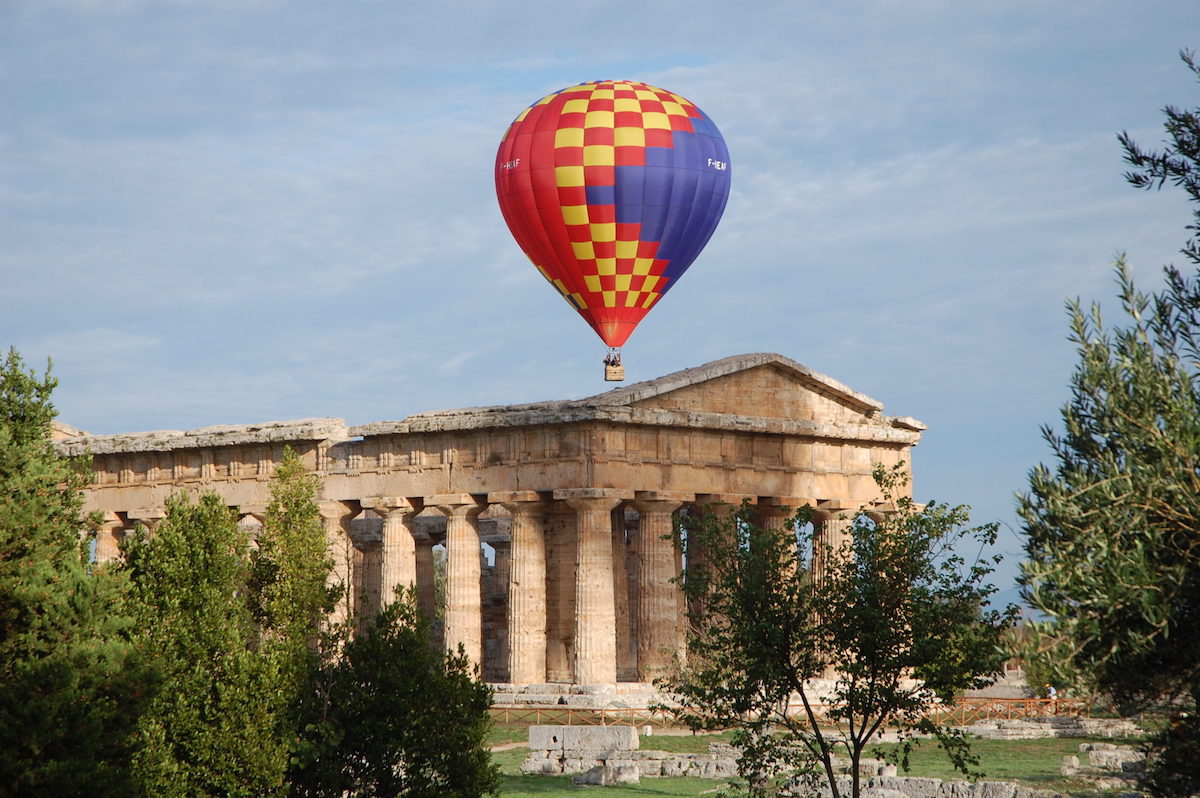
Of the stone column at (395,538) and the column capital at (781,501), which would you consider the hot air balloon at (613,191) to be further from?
the stone column at (395,538)

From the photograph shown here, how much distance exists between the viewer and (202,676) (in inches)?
852

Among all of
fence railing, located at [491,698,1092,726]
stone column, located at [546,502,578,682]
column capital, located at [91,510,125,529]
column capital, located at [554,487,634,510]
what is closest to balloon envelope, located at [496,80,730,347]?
stone column, located at [546,502,578,682]

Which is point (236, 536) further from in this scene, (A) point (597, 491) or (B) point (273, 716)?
(A) point (597, 491)

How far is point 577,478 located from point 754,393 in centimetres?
588

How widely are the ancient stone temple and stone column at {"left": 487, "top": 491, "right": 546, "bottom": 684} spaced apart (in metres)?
0.04

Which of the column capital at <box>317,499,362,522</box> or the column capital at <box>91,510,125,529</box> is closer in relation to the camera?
the column capital at <box>317,499,362,522</box>

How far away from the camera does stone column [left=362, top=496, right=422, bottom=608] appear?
45281mm

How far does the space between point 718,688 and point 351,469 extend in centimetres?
2315

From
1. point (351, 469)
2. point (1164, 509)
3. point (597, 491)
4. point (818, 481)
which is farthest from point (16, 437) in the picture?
point (818, 481)

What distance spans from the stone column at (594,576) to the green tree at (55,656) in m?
20.7

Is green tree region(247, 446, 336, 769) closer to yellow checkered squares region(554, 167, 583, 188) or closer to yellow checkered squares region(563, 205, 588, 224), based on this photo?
yellow checkered squares region(554, 167, 583, 188)

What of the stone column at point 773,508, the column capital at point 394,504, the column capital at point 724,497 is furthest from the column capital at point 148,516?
the stone column at point 773,508

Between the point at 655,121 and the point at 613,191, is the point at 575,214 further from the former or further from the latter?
the point at 655,121

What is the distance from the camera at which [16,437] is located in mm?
22812
